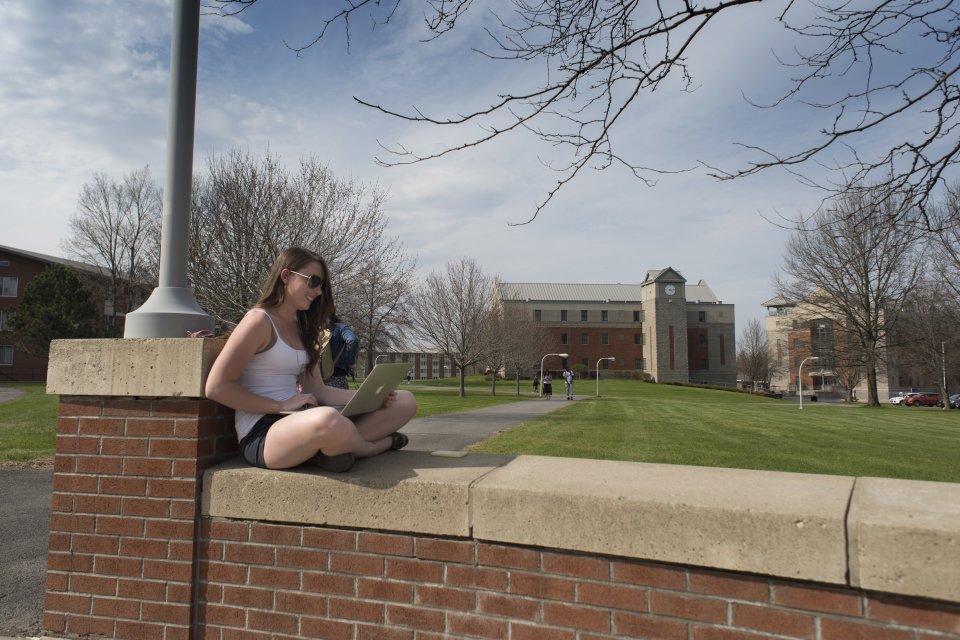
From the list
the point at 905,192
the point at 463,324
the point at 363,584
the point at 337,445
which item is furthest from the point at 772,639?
the point at 463,324

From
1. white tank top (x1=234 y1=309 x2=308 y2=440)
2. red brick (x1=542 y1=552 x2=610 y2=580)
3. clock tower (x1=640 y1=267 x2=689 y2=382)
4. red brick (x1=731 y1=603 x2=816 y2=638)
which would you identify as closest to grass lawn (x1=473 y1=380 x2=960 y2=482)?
white tank top (x1=234 y1=309 x2=308 y2=440)

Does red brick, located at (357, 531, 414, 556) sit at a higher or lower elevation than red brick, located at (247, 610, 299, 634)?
higher

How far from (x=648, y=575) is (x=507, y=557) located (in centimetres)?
51

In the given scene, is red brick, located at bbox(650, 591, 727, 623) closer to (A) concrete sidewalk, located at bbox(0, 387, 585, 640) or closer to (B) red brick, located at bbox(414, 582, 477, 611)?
(B) red brick, located at bbox(414, 582, 477, 611)

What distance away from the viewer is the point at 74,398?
9.44ft

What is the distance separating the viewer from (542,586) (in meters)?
2.21

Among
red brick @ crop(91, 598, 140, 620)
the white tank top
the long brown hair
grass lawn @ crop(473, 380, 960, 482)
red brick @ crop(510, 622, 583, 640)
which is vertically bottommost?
grass lawn @ crop(473, 380, 960, 482)

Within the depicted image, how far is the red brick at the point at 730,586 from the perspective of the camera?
193 centimetres

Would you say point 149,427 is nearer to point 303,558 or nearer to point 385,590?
point 303,558

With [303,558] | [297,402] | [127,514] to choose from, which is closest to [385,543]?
[303,558]

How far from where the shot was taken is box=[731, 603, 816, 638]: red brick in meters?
1.86

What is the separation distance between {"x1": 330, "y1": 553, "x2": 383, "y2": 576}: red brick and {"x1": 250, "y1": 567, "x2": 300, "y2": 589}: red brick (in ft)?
0.61

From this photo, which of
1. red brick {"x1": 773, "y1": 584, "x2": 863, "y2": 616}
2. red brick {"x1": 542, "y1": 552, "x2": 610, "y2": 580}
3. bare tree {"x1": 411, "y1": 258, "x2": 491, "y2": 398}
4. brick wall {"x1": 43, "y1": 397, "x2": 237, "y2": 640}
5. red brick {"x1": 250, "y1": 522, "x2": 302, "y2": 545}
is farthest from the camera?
bare tree {"x1": 411, "y1": 258, "x2": 491, "y2": 398}

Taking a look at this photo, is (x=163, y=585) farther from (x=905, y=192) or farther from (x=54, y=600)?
(x=905, y=192)
